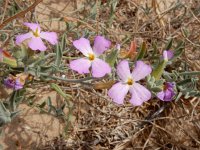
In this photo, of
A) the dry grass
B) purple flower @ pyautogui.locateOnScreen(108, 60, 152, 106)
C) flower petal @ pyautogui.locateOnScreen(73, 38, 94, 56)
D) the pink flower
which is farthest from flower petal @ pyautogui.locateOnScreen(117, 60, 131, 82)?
the dry grass

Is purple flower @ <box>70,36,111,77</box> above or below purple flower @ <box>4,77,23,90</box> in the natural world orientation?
above

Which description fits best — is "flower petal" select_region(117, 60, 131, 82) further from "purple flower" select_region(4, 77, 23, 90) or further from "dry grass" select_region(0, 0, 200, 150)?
"dry grass" select_region(0, 0, 200, 150)

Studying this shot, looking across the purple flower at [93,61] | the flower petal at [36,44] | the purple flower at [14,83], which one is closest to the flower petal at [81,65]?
the purple flower at [93,61]

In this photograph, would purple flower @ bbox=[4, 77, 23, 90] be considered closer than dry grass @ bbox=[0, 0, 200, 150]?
Yes

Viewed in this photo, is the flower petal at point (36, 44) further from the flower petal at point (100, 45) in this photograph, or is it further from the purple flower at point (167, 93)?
the purple flower at point (167, 93)

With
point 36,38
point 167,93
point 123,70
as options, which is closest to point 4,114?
point 36,38
